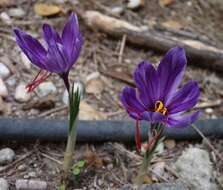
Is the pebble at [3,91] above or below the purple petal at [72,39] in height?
below

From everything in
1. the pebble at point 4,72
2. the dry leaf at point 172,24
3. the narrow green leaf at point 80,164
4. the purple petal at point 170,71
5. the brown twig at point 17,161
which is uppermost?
the purple petal at point 170,71

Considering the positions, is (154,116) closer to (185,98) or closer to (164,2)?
(185,98)

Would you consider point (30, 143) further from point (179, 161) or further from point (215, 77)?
point (215, 77)

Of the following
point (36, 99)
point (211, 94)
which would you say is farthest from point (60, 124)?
point (211, 94)

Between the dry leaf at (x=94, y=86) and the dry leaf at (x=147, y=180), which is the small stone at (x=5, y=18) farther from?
the dry leaf at (x=147, y=180)

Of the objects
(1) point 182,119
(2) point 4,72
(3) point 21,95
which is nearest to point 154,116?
(1) point 182,119

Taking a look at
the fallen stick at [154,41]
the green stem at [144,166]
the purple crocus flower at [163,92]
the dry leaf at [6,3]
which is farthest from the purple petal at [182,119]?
the dry leaf at [6,3]

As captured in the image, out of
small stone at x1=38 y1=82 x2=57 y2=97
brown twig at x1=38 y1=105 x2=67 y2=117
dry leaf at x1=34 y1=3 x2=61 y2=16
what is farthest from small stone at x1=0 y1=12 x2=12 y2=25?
brown twig at x1=38 y1=105 x2=67 y2=117
